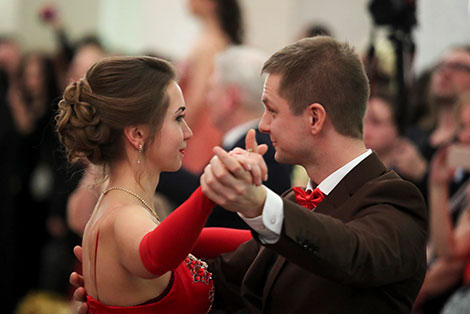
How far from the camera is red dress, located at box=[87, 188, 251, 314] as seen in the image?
1.96 meters

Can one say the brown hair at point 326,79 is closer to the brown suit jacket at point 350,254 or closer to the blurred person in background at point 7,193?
the brown suit jacket at point 350,254

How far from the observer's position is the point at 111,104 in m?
2.36

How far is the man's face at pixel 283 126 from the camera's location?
90.0 inches

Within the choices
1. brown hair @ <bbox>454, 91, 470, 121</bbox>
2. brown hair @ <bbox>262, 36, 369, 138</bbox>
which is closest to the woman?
brown hair @ <bbox>262, 36, 369, 138</bbox>

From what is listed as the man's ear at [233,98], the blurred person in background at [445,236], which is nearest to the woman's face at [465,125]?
the blurred person in background at [445,236]

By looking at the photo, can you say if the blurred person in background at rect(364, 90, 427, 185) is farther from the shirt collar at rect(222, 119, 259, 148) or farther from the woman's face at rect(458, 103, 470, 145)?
the shirt collar at rect(222, 119, 259, 148)

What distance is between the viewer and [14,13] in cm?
1011

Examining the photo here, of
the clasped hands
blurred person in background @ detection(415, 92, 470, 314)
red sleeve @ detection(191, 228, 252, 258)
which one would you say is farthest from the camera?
blurred person in background @ detection(415, 92, 470, 314)

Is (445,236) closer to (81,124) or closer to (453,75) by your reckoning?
(453,75)

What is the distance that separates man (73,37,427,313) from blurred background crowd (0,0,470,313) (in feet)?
2.34

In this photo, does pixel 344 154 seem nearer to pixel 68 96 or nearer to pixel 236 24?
pixel 68 96

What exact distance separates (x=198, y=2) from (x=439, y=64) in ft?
6.08

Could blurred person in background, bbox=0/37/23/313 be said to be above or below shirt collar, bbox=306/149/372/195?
below

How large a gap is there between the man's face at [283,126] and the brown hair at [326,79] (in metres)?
0.02
